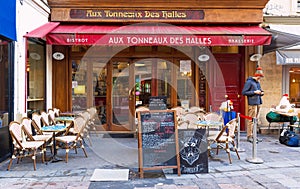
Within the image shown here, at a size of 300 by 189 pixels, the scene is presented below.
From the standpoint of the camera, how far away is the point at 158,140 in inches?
227

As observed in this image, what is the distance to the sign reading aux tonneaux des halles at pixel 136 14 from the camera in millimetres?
9289

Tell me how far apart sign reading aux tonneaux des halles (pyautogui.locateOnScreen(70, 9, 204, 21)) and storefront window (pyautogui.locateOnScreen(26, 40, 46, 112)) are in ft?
4.85

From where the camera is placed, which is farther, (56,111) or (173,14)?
(173,14)

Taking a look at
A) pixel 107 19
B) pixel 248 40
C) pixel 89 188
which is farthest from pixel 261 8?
pixel 89 188

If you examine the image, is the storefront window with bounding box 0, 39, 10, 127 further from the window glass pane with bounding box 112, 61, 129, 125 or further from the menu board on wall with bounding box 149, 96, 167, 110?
the window glass pane with bounding box 112, 61, 129, 125

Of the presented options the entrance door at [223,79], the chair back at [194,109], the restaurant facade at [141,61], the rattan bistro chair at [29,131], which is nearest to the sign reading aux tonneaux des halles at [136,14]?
the restaurant facade at [141,61]

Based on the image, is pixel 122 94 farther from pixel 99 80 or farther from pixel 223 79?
pixel 223 79

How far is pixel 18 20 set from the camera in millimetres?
7242

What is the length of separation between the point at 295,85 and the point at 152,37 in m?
5.70

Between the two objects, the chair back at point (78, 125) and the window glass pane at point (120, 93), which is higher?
the window glass pane at point (120, 93)

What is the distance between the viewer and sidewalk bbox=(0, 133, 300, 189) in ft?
17.0

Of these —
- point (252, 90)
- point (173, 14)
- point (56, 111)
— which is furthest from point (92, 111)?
point (252, 90)

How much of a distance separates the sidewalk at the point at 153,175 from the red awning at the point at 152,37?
289cm

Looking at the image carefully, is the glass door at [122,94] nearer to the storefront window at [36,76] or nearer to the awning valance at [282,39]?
the storefront window at [36,76]
